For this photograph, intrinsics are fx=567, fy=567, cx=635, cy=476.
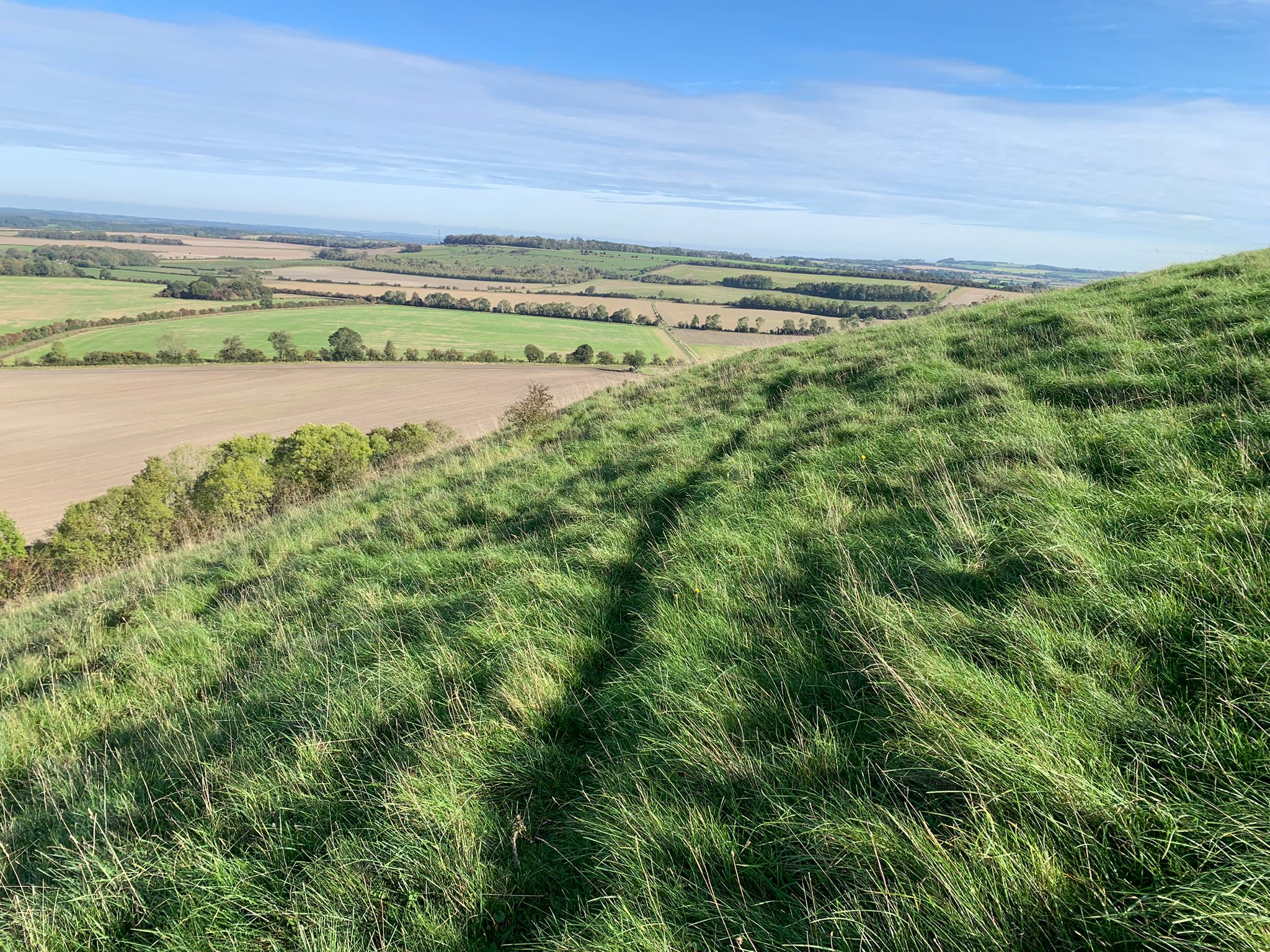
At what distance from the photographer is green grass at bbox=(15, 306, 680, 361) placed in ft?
235

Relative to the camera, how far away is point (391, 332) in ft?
275

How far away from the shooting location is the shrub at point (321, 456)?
104 ft

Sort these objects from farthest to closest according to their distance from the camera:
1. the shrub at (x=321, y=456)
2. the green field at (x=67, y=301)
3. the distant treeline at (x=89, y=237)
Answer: the distant treeline at (x=89, y=237) < the green field at (x=67, y=301) < the shrub at (x=321, y=456)

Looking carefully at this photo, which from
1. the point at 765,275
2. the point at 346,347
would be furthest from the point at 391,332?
the point at 765,275

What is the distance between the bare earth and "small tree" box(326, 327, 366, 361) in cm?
487

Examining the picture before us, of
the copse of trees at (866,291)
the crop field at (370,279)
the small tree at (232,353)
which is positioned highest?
the crop field at (370,279)

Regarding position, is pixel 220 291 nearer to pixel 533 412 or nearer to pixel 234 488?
pixel 234 488

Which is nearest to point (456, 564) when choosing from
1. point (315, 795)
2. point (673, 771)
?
point (315, 795)

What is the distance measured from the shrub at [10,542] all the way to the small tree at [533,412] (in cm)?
2448

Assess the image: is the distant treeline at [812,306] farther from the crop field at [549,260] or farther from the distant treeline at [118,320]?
the distant treeline at [118,320]

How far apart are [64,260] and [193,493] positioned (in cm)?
14840

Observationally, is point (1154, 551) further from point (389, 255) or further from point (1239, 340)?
point (389, 255)

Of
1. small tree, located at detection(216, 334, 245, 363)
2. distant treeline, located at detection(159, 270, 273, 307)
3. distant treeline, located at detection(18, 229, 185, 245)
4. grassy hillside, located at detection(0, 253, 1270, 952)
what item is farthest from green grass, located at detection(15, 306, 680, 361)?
distant treeline, located at detection(18, 229, 185, 245)

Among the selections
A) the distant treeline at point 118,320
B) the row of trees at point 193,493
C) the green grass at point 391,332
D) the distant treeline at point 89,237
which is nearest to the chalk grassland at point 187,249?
the distant treeline at point 89,237
